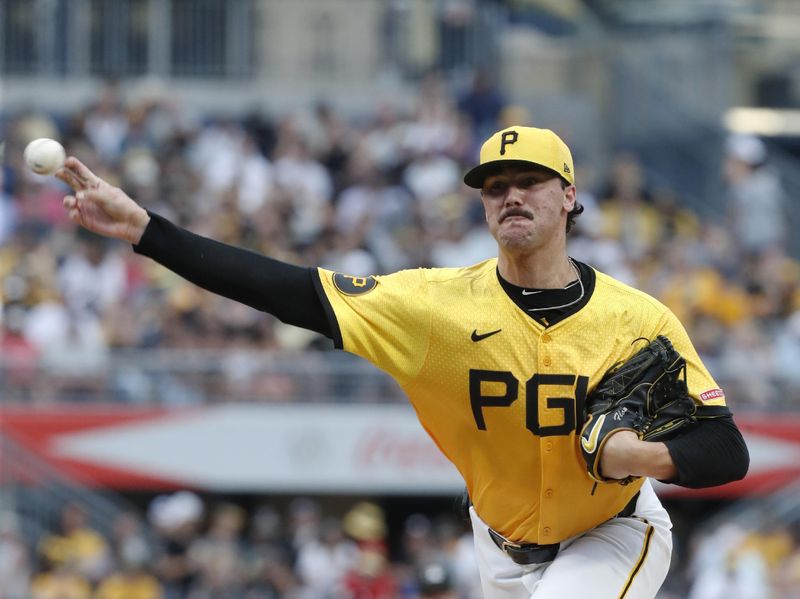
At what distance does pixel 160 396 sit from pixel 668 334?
32.4 feet

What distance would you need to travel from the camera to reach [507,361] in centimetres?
571

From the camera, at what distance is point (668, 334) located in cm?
577

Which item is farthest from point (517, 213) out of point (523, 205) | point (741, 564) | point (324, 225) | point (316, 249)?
point (324, 225)

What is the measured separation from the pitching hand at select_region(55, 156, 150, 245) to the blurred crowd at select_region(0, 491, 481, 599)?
8.17m

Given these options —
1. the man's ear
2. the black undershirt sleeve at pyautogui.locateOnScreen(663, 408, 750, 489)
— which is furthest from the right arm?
the black undershirt sleeve at pyautogui.locateOnScreen(663, 408, 750, 489)

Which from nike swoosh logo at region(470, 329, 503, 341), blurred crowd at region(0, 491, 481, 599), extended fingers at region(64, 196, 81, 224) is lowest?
blurred crowd at region(0, 491, 481, 599)

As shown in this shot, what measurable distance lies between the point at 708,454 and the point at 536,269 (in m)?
0.91

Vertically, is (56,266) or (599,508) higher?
(599,508)

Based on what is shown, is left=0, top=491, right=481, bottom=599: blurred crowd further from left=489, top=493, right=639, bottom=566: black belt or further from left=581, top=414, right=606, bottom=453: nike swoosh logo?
left=581, top=414, right=606, bottom=453: nike swoosh logo

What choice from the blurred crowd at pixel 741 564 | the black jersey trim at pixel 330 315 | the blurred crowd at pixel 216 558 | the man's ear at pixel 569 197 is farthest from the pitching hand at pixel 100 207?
the blurred crowd at pixel 741 564

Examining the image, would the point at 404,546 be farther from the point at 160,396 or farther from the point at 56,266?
the point at 56,266

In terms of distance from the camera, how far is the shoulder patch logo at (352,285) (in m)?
5.77

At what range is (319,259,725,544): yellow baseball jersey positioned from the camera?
5676 mm

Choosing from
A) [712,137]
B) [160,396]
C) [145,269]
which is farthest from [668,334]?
[712,137]
